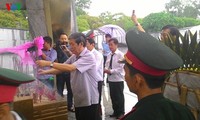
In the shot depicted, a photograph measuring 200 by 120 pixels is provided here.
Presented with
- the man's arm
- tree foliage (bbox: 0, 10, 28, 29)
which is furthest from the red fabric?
tree foliage (bbox: 0, 10, 28, 29)

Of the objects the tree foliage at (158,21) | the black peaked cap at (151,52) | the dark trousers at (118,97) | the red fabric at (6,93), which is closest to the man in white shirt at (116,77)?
the dark trousers at (118,97)

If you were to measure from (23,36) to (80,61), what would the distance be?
12.6 m

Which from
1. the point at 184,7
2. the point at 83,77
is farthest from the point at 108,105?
the point at 184,7

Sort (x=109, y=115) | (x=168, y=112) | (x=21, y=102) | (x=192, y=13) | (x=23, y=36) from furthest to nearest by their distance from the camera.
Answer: (x=192, y=13), (x=23, y=36), (x=109, y=115), (x=21, y=102), (x=168, y=112)

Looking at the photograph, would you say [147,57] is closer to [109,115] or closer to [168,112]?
[168,112]

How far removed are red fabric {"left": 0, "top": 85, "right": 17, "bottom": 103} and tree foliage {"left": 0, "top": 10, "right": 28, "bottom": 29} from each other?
56.2 ft

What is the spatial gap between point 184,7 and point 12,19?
3285 centimetres

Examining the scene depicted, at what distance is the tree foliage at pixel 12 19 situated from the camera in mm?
18091

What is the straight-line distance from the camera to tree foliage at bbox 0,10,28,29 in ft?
59.4

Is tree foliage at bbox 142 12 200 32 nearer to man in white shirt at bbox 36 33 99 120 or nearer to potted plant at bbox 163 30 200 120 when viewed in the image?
man in white shirt at bbox 36 33 99 120

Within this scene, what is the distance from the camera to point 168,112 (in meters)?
1.54

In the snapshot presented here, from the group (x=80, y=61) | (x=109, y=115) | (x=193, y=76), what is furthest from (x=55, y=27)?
(x=193, y=76)

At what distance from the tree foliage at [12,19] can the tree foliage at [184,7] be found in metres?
29.8

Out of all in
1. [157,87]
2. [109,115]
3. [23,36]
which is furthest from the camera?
[23,36]
